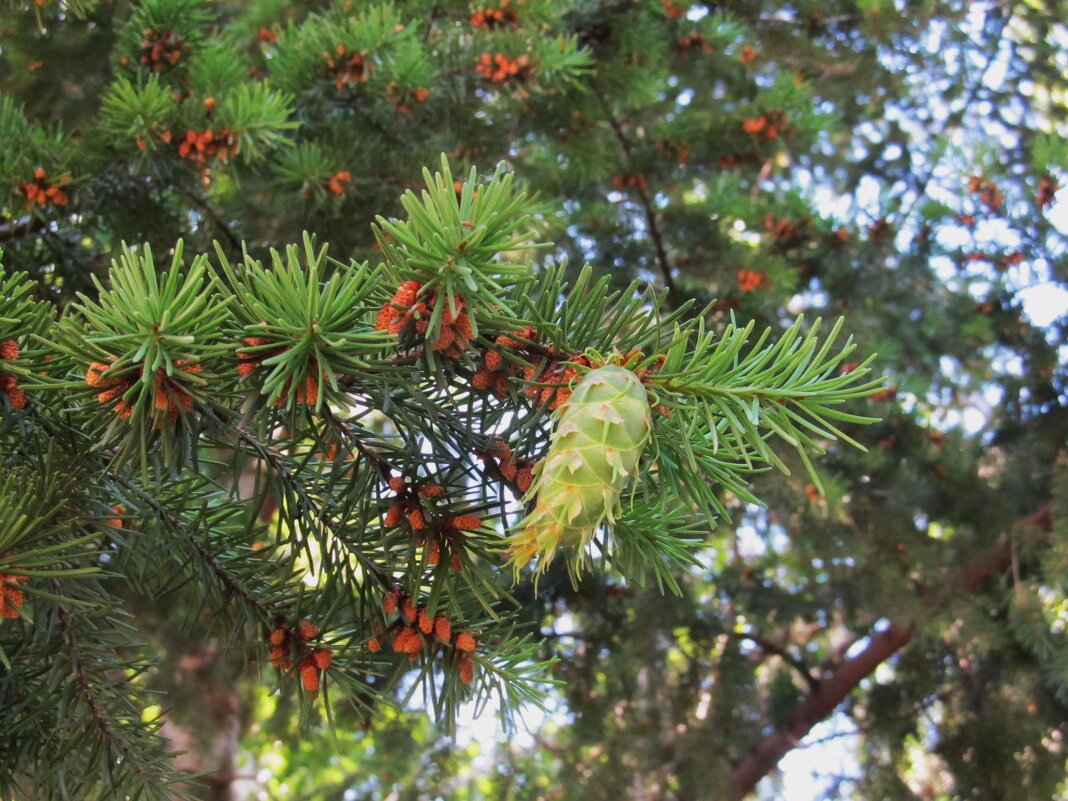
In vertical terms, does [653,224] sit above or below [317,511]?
above

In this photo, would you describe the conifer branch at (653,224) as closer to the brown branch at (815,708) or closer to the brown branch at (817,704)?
the brown branch at (817,704)

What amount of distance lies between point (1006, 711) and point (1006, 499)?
0.75 m

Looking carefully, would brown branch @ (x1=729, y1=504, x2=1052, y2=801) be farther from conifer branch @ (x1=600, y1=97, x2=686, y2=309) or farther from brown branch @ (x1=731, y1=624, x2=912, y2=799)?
conifer branch @ (x1=600, y1=97, x2=686, y2=309)

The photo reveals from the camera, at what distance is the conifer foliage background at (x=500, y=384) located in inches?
28.9

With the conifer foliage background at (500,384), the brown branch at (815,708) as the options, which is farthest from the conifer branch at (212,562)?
the brown branch at (815,708)

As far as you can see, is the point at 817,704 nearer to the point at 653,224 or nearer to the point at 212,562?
the point at 653,224

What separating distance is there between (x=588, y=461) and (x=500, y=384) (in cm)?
20

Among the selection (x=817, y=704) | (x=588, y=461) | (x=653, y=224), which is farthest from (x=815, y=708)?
(x=588, y=461)

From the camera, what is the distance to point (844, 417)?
67cm

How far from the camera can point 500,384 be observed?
812 millimetres

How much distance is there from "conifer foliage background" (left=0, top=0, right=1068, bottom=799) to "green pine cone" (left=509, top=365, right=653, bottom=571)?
0.07m

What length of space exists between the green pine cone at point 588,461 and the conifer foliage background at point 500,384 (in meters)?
0.07

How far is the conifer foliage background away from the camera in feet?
2.41

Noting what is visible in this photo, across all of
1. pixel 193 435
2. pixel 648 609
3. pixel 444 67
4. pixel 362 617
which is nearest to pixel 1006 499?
pixel 648 609
